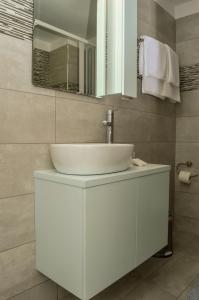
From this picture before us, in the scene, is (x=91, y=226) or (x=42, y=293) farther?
(x=42, y=293)

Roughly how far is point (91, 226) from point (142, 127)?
1.18m

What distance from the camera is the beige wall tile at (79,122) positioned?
55.1 inches

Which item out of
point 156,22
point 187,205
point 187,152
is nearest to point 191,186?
point 187,205

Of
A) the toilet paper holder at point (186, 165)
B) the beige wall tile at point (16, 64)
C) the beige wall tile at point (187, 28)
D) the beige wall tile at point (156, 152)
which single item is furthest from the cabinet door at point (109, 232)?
the beige wall tile at point (187, 28)

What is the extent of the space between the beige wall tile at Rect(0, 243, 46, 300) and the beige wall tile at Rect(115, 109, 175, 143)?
3.16 ft

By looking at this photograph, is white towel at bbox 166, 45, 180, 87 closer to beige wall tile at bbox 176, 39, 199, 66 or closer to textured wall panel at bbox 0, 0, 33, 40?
beige wall tile at bbox 176, 39, 199, 66

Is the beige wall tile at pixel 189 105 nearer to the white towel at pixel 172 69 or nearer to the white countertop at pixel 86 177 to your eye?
the white towel at pixel 172 69

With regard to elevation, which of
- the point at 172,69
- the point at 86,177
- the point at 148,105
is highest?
the point at 172,69

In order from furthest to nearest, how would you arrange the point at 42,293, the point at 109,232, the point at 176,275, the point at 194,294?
1. the point at 176,275
2. the point at 194,294
3. the point at 42,293
4. the point at 109,232

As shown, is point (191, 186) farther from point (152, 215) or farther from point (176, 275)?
point (152, 215)

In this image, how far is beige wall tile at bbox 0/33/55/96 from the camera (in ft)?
3.73

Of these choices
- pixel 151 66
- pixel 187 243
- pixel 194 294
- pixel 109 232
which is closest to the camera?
pixel 109 232

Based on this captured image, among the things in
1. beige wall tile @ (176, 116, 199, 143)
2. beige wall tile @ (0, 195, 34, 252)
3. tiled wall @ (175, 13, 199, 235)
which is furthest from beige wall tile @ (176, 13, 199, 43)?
beige wall tile @ (0, 195, 34, 252)

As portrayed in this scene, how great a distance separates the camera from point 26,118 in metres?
1.23
